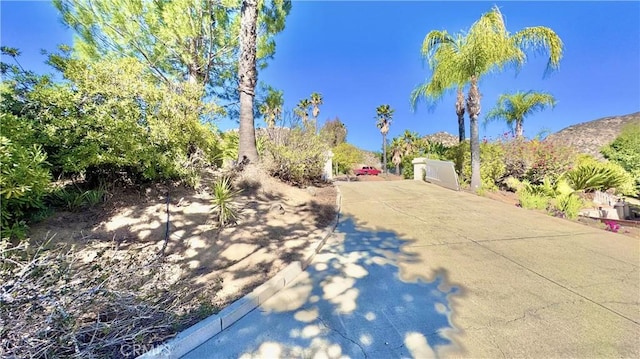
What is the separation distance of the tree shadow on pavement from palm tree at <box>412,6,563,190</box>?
782 centimetres

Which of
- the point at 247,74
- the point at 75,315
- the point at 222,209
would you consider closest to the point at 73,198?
the point at 222,209

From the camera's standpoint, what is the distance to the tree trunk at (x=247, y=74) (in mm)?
6633

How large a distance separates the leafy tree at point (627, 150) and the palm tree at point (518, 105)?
13.9ft

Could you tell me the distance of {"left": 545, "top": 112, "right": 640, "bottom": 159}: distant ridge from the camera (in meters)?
19.3

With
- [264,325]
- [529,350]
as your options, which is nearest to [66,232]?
[264,325]

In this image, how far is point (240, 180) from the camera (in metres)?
6.46

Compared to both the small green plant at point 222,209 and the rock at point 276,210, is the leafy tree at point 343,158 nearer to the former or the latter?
the rock at point 276,210

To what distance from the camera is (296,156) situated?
841 centimetres

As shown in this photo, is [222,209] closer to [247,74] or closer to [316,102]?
[247,74]

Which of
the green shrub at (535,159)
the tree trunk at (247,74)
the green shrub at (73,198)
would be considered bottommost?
the green shrub at (73,198)

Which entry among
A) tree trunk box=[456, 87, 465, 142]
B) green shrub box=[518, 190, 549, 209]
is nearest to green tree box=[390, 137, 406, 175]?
tree trunk box=[456, 87, 465, 142]

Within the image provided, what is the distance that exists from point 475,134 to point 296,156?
20.9ft

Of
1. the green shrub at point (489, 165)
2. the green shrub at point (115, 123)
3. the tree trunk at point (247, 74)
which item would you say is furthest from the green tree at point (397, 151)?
the green shrub at point (115, 123)

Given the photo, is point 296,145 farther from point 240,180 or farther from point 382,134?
point 382,134
